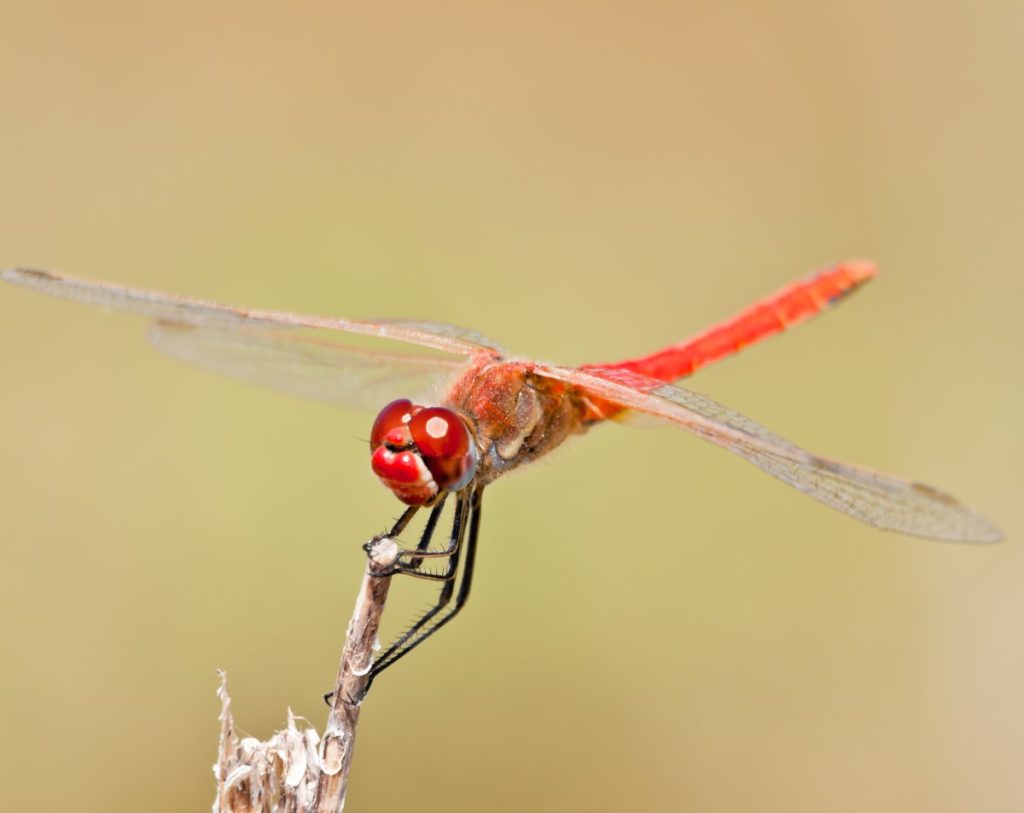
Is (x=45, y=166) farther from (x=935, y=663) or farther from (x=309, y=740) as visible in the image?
(x=935, y=663)

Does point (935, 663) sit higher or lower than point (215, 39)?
lower

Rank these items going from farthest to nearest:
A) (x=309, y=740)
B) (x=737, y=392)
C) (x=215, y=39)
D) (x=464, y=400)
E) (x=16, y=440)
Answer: (x=215, y=39) < (x=737, y=392) < (x=16, y=440) < (x=464, y=400) < (x=309, y=740)

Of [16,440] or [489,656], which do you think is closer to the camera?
[489,656]

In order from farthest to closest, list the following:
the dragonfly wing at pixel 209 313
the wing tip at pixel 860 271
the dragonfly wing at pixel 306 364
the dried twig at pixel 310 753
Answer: the wing tip at pixel 860 271 < the dragonfly wing at pixel 306 364 < the dragonfly wing at pixel 209 313 < the dried twig at pixel 310 753

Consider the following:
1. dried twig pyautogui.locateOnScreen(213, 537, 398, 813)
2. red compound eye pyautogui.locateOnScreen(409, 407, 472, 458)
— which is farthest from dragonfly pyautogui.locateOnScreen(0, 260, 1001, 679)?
dried twig pyautogui.locateOnScreen(213, 537, 398, 813)

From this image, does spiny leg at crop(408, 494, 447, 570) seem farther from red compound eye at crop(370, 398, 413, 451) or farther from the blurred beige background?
the blurred beige background

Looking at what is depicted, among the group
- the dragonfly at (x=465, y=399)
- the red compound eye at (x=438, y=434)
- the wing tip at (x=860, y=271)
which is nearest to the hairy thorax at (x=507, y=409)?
the dragonfly at (x=465, y=399)

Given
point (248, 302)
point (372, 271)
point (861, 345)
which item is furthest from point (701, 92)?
point (248, 302)

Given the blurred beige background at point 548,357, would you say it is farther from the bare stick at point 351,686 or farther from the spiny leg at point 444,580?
the bare stick at point 351,686
